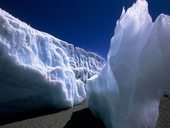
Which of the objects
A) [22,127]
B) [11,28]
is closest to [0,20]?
[11,28]

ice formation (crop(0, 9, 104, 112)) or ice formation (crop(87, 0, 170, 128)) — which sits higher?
ice formation (crop(0, 9, 104, 112))

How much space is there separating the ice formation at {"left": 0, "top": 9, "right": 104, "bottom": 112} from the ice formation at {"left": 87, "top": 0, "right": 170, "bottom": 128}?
2.93 metres

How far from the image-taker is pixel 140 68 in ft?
9.98

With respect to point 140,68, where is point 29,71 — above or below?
above

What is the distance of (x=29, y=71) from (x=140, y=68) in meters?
3.47

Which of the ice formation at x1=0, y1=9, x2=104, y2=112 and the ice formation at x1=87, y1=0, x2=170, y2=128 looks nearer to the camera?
the ice formation at x1=87, y1=0, x2=170, y2=128

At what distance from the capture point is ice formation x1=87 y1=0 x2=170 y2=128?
283 cm

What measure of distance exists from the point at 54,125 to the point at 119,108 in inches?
72.2

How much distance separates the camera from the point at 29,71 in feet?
18.9

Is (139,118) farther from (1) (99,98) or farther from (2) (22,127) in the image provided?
(2) (22,127)

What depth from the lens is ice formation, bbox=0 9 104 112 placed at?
18.1ft

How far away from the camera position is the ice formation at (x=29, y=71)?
5520 mm

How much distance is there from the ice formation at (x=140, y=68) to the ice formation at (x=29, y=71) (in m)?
2.93

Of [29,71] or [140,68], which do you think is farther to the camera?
[29,71]
